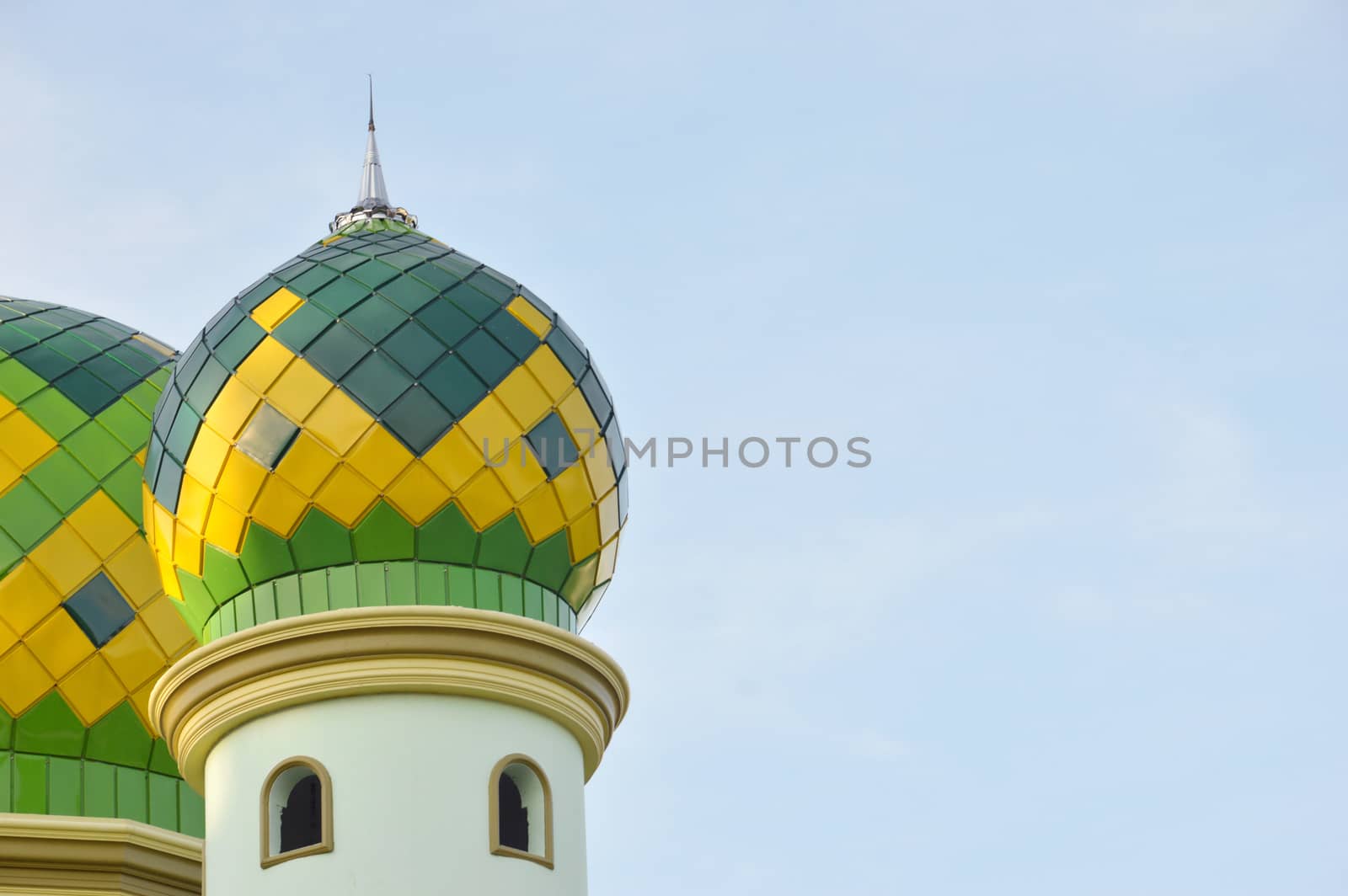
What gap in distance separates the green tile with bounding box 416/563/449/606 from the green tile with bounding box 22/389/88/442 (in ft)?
13.5

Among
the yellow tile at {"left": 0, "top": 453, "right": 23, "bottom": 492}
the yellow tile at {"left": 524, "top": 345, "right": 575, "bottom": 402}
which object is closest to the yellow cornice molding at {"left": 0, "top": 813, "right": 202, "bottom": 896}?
the yellow tile at {"left": 0, "top": 453, "right": 23, "bottom": 492}

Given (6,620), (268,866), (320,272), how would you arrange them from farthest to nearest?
(6,620)
(320,272)
(268,866)

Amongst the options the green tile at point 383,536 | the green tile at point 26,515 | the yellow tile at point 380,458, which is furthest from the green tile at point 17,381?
the green tile at point 383,536

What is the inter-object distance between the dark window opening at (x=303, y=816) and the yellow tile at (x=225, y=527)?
4.74 ft

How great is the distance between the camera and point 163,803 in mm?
14352

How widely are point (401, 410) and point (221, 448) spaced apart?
3.56 ft

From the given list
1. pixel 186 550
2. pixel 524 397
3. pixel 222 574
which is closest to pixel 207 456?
pixel 186 550

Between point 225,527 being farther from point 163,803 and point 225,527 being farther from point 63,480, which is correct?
point 63,480

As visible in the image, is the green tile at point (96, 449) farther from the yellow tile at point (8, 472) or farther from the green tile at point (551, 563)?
the green tile at point (551, 563)

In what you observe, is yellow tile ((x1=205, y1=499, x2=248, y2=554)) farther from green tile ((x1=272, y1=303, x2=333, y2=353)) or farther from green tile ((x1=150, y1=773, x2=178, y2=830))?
green tile ((x1=150, y1=773, x2=178, y2=830))

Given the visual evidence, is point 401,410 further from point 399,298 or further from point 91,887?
point 91,887

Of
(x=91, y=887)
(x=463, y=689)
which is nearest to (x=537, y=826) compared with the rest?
(x=463, y=689)

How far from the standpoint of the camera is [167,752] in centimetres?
1449

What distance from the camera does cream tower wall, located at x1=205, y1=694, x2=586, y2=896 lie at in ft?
36.8
